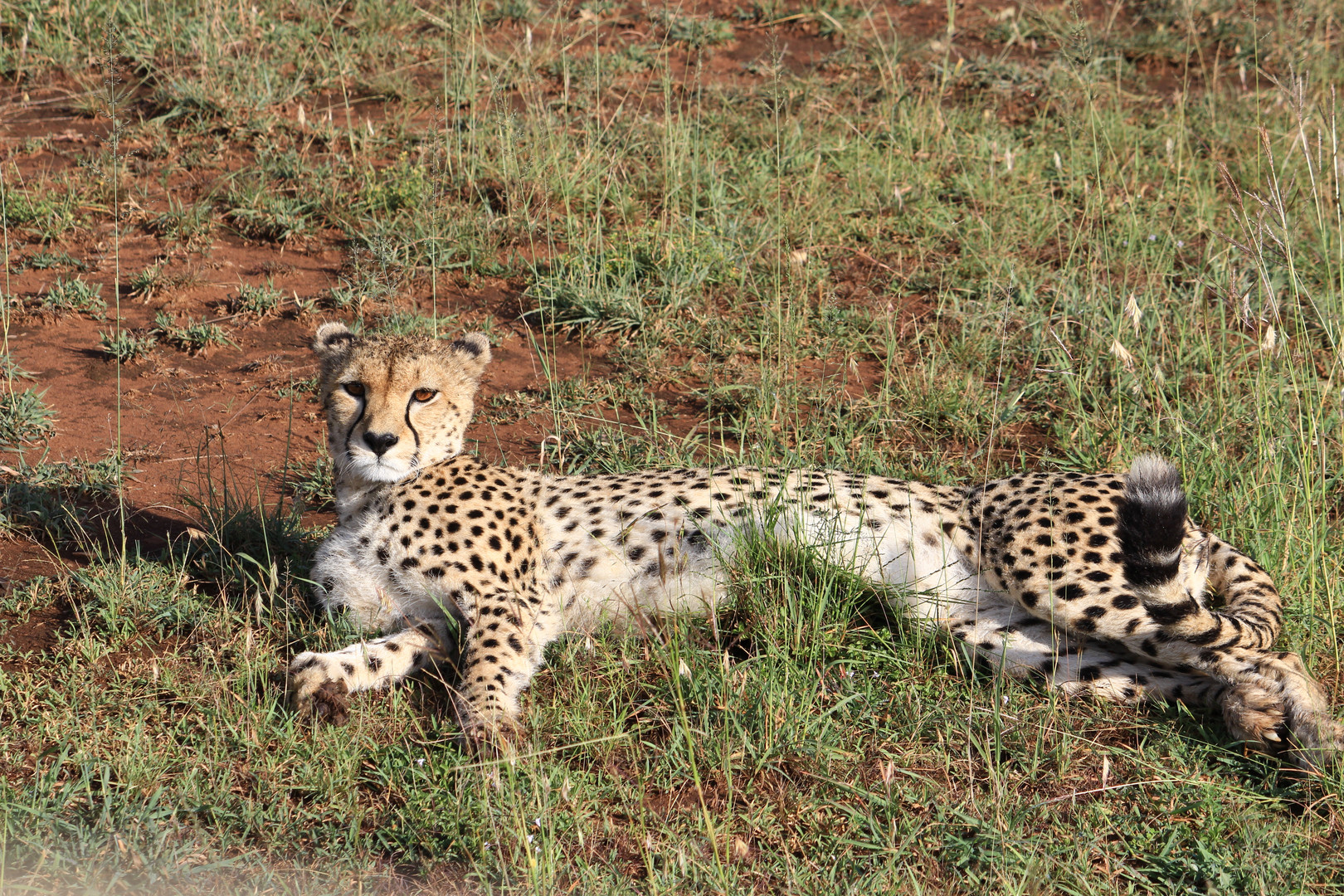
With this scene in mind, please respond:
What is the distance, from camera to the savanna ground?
2738 mm

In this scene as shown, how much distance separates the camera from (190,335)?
521cm

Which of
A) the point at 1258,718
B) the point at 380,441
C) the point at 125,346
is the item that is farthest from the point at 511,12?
the point at 1258,718

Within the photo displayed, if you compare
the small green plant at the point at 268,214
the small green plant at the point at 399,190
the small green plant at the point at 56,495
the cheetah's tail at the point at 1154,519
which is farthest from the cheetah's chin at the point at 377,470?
the small green plant at the point at 268,214

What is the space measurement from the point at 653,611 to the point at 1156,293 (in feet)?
9.80

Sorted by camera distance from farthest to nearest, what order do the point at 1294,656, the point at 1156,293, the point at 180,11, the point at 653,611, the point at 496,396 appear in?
the point at 180,11, the point at 1156,293, the point at 496,396, the point at 653,611, the point at 1294,656

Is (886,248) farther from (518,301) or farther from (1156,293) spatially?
(518,301)

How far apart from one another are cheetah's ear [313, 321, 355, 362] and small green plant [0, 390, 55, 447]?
1558 mm

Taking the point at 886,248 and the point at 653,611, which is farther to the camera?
the point at 886,248

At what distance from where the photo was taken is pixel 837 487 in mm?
3617

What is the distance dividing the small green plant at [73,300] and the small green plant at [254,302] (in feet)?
1.82

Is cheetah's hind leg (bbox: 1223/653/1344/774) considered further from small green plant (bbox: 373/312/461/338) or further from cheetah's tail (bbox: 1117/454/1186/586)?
small green plant (bbox: 373/312/461/338)

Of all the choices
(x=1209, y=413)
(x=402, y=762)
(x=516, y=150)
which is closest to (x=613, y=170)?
(x=516, y=150)

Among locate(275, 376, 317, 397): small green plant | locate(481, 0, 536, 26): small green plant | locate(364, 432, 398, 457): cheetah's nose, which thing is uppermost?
locate(481, 0, 536, 26): small green plant


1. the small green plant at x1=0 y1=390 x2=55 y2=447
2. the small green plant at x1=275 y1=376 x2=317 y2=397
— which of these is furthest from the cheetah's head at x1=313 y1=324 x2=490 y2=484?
the small green plant at x1=0 y1=390 x2=55 y2=447
